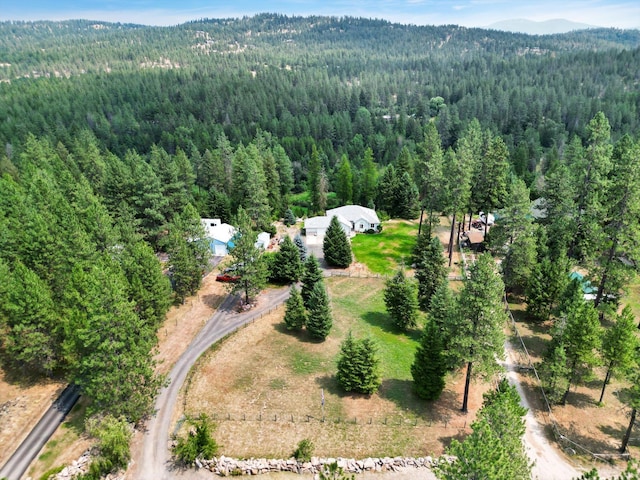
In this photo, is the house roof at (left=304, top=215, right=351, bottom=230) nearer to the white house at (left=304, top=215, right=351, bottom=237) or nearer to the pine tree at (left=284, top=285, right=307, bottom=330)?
the white house at (left=304, top=215, right=351, bottom=237)

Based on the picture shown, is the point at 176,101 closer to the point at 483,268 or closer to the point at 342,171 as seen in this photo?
the point at 342,171

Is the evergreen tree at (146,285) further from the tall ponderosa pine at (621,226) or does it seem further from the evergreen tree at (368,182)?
the evergreen tree at (368,182)

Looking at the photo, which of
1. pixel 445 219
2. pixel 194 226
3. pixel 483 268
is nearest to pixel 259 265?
pixel 194 226

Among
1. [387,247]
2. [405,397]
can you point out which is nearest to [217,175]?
[387,247]

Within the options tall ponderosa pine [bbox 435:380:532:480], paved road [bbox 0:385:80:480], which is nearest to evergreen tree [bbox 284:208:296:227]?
paved road [bbox 0:385:80:480]

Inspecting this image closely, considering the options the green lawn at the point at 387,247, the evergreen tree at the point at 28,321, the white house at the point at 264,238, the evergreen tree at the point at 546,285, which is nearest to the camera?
the evergreen tree at the point at 28,321

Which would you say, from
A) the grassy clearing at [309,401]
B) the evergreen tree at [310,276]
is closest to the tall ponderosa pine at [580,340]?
the grassy clearing at [309,401]
